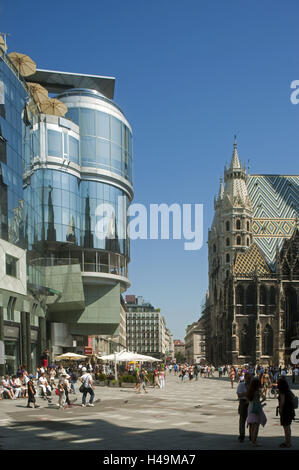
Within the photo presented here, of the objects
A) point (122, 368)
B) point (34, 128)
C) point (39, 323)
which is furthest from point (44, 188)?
point (122, 368)

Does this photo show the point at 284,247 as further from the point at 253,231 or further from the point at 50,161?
the point at 50,161

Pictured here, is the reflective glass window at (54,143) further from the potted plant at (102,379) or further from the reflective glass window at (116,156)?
the potted plant at (102,379)

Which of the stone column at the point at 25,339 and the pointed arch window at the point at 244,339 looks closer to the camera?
the stone column at the point at 25,339

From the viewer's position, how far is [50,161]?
217 ft

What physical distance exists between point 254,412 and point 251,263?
97669mm

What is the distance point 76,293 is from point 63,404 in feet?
127

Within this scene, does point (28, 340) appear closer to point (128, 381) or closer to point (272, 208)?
point (128, 381)

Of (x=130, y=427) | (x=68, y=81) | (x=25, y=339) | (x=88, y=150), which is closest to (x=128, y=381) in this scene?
(x=25, y=339)

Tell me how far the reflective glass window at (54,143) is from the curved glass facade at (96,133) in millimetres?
4353

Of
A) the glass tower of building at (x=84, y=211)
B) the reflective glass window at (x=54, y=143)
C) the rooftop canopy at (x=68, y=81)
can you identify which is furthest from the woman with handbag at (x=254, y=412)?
the rooftop canopy at (x=68, y=81)

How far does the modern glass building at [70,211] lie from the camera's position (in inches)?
2046

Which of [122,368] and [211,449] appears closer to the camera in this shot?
[211,449]

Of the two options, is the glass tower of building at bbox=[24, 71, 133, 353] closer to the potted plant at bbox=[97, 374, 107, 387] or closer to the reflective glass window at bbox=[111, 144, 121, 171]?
the reflective glass window at bbox=[111, 144, 121, 171]

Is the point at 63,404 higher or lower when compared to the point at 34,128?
lower
